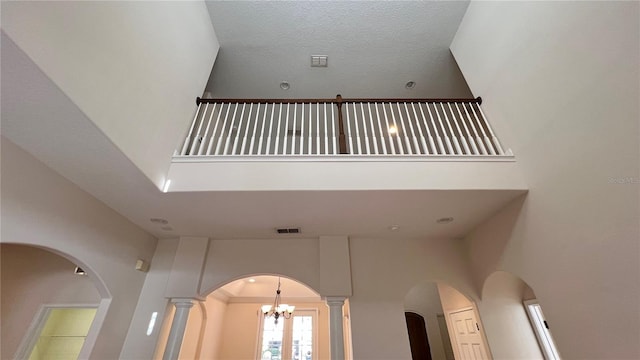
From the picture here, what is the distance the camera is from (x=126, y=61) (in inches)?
77.6

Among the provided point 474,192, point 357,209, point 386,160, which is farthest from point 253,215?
point 474,192

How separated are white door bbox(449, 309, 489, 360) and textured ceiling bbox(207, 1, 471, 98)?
11.7 ft

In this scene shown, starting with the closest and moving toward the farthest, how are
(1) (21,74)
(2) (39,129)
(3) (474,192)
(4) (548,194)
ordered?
(1) (21,74), (2) (39,129), (4) (548,194), (3) (474,192)

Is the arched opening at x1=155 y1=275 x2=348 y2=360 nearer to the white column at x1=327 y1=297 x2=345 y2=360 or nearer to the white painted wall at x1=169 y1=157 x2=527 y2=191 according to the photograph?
the white column at x1=327 y1=297 x2=345 y2=360

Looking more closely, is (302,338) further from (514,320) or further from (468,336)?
(514,320)

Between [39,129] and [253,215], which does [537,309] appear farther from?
[39,129]

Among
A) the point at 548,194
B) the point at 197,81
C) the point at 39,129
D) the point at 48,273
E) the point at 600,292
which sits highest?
the point at 197,81

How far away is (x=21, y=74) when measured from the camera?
136 centimetres

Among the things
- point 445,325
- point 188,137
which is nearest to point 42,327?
point 188,137

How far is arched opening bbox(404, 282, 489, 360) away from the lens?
136 inches

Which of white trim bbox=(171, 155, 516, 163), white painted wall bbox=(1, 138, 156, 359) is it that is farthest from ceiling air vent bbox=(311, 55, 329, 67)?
white painted wall bbox=(1, 138, 156, 359)

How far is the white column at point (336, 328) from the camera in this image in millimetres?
3057

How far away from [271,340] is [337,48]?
643 cm

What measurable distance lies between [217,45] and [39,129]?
8.75 feet
